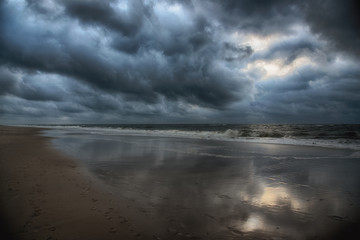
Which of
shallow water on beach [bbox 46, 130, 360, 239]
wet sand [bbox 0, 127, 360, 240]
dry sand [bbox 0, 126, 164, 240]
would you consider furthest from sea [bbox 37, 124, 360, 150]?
dry sand [bbox 0, 126, 164, 240]

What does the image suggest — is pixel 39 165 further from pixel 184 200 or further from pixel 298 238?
pixel 298 238

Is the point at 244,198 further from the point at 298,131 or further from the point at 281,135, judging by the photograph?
the point at 298,131

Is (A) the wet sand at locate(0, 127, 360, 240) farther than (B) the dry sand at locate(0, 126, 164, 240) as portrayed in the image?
Yes

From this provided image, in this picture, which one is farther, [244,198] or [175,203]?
[244,198]

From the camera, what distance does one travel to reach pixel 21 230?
3.34 metres

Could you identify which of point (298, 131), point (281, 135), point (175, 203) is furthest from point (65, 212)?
point (298, 131)

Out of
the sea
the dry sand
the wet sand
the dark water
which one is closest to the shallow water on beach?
the wet sand

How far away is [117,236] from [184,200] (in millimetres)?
2101

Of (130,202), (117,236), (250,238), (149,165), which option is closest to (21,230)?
(117,236)

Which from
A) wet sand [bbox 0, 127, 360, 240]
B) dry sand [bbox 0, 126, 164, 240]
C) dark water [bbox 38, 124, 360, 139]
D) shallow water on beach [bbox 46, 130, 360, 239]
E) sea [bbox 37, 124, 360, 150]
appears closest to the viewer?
dry sand [bbox 0, 126, 164, 240]

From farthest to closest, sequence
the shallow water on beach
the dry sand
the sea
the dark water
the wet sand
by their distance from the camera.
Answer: the dark water
the sea
the shallow water on beach
the wet sand
the dry sand

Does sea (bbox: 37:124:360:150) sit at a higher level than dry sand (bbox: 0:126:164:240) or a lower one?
higher

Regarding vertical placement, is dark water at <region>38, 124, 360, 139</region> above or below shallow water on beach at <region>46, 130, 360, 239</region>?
above

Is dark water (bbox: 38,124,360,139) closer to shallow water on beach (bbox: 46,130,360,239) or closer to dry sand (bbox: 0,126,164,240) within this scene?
shallow water on beach (bbox: 46,130,360,239)
